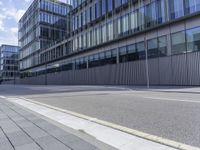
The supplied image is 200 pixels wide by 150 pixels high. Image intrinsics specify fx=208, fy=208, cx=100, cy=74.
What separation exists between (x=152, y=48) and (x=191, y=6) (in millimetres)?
7636

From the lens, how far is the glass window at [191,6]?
2505 centimetres

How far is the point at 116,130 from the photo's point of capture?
552 centimetres

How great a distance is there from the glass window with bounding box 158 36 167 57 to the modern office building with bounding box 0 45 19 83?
306 feet

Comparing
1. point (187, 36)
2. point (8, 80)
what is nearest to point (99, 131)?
point (187, 36)

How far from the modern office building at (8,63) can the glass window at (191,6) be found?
97.8 m

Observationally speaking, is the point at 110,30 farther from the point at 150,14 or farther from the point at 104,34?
the point at 150,14

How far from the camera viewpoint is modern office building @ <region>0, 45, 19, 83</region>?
109 meters

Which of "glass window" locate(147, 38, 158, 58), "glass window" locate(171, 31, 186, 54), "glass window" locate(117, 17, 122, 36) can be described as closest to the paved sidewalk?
"glass window" locate(171, 31, 186, 54)

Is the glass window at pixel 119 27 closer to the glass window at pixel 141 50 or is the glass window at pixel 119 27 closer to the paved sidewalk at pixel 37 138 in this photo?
the glass window at pixel 141 50

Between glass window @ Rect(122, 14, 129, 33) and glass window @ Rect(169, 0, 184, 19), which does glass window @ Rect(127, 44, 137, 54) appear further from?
glass window @ Rect(169, 0, 184, 19)

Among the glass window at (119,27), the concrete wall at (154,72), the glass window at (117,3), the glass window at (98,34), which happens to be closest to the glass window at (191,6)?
the concrete wall at (154,72)

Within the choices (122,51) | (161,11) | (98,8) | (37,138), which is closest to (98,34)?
(98,8)

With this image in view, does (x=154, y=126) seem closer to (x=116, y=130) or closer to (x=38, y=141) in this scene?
(x=116, y=130)

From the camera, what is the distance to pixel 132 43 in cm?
3419
